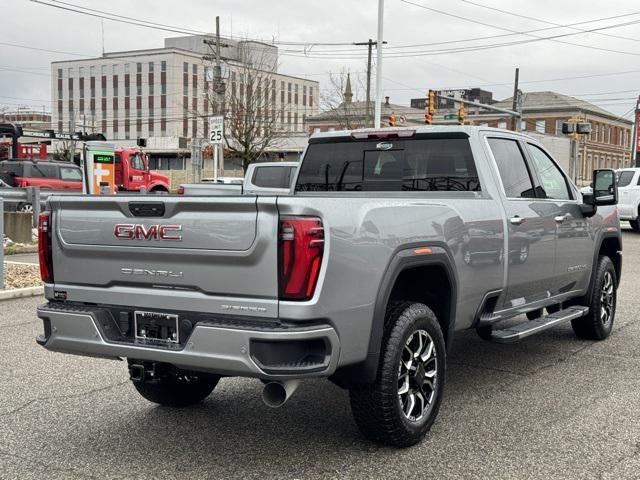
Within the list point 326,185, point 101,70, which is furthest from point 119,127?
point 326,185

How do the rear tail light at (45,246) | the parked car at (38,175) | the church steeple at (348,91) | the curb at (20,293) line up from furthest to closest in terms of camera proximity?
the church steeple at (348,91) → the parked car at (38,175) → the curb at (20,293) → the rear tail light at (45,246)

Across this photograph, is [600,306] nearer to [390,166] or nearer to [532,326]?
[532,326]

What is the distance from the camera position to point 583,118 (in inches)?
3701

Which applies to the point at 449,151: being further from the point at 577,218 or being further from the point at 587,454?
the point at 587,454

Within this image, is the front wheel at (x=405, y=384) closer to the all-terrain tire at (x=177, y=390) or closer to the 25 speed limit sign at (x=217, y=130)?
the all-terrain tire at (x=177, y=390)

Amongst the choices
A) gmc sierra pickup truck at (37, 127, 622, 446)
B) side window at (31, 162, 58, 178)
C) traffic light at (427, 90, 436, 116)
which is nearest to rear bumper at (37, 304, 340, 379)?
gmc sierra pickup truck at (37, 127, 622, 446)

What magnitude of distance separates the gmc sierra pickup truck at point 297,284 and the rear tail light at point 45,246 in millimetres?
12

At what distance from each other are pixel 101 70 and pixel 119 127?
9.82 meters

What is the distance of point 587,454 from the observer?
14.4 feet

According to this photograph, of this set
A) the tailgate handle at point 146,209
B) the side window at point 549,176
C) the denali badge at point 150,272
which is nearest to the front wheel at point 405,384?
the denali badge at point 150,272

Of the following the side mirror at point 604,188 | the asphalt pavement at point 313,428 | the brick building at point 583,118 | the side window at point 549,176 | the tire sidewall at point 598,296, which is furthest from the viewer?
the brick building at point 583,118

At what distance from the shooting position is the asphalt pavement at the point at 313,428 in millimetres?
4211

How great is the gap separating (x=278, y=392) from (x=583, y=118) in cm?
9692

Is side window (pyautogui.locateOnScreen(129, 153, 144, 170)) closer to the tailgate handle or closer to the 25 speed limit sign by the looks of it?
the 25 speed limit sign
